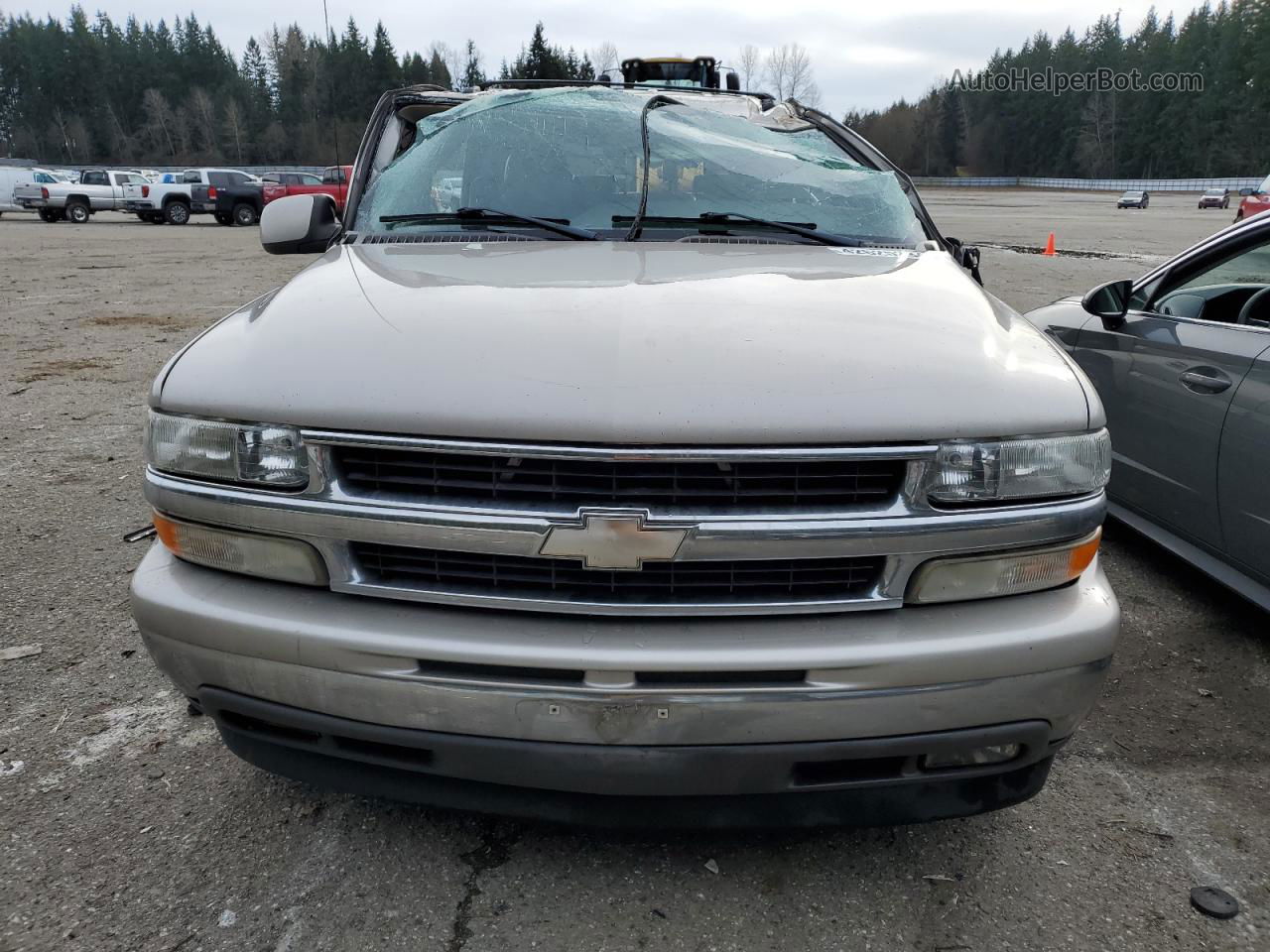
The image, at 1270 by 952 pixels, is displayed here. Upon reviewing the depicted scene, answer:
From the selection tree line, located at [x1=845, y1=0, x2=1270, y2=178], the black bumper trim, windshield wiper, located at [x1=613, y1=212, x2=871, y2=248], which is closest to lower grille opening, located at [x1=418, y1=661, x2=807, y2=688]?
the black bumper trim

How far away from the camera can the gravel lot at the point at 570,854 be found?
1.89m

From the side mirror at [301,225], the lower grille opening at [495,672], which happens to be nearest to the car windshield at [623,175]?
the side mirror at [301,225]

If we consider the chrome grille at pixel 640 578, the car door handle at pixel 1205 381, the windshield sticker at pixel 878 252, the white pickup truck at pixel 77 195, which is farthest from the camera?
the white pickup truck at pixel 77 195

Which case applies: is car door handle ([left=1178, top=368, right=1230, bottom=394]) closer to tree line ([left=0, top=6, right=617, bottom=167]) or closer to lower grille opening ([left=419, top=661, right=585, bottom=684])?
lower grille opening ([left=419, top=661, right=585, bottom=684])

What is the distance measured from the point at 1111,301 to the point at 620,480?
113 inches

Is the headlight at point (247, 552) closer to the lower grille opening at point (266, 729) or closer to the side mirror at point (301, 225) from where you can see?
the lower grille opening at point (266, 729)

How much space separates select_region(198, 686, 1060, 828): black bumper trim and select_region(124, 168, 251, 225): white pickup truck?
30101 millimetres

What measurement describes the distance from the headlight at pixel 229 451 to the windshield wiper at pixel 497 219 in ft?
4.06

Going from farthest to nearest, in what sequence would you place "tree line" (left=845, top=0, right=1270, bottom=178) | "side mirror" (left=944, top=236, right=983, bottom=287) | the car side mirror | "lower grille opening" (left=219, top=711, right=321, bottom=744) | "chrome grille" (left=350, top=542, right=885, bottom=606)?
"tree line" (left=845, top=0, right=1270, bottom=178) < the car side mirror < "side mirror" (left=944, top=236, right=983, bottom=287) < "lower grille opening" (left=219, top=711, right=321, bottom=744) < "chrome grille" (left=350, top=542, right=885, bottom=606)

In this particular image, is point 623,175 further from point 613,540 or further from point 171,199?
point 171,199

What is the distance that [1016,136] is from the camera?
10662cm

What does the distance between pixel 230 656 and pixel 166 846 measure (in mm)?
658

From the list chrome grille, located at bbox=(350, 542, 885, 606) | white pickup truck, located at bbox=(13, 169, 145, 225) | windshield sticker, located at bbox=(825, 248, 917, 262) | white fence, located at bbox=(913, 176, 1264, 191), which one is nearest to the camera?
chrome grille, located at bbox=(350, 542, 885, 606)

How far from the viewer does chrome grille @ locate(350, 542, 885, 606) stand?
5.72 feet
